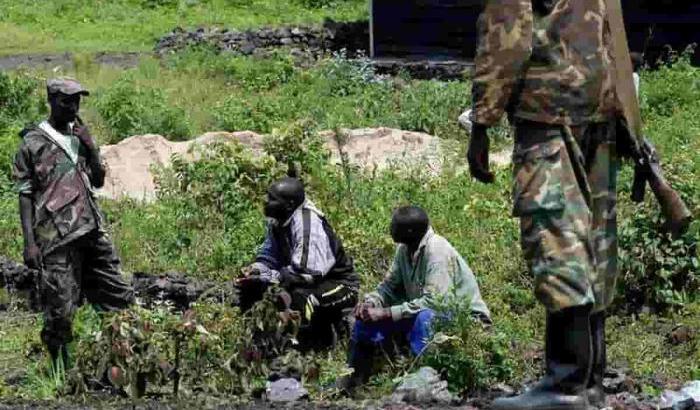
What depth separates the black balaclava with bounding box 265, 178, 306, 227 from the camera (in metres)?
9.02

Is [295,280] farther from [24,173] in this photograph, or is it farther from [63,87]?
[63,87]

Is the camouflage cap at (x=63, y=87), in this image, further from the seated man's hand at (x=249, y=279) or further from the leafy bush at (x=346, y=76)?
the leafy bush at (x=346, y=76)

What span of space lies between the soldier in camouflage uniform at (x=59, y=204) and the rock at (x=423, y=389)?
86.8 inches

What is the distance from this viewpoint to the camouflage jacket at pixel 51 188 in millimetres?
8258

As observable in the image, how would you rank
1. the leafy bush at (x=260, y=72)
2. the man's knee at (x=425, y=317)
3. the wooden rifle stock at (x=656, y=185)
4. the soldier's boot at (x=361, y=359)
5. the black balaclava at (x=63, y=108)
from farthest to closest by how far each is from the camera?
the leafy bush at (x=260, y=72) → the black balaclava at (x=63, y=108) → the soldier's boot at (x=361, y=359) → the man's knee at (x=425, y=317) → the wooden rifle stock at (x=656, y=185)

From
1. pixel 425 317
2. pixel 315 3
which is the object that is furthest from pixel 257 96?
pixel 315 3

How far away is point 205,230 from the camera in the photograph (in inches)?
462

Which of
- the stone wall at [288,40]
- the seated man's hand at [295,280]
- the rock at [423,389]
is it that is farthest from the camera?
the stone wall at [288,40]

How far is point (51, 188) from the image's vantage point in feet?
27.2

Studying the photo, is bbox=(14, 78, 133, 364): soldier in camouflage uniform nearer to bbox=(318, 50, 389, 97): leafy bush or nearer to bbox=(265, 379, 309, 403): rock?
bbox=(265, 379, 309, 403): rock

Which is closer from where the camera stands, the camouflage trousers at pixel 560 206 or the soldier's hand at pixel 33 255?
the camouflage trousers at pixel 560 206

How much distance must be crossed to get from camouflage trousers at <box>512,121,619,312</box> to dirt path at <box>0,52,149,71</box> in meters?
17.3

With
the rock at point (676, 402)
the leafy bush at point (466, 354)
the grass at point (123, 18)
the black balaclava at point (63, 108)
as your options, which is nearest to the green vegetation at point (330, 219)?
the leafy bush at point (466, 354)

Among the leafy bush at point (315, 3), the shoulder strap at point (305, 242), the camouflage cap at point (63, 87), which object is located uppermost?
the leafy bush at point (315, 3)
